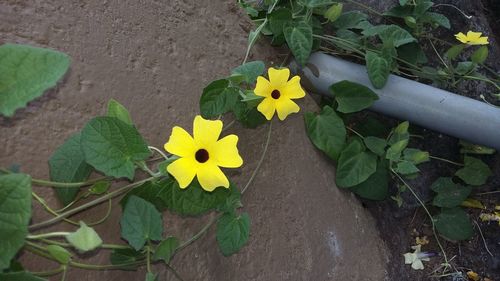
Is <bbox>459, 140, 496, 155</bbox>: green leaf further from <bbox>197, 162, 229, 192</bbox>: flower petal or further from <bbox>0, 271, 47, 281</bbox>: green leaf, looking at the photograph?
<bbox>0, 271, 47, 281</bbox>: green leaf

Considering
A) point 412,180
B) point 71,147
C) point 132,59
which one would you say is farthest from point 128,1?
point 412,180

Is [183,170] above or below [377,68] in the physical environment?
above

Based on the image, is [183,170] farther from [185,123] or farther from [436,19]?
[436,19]

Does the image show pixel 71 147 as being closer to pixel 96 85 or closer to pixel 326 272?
pixel 96 85

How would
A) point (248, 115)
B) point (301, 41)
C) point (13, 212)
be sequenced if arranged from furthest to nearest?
1. point (301, 41)
2. point (248, 115)
3. point (13, 212)

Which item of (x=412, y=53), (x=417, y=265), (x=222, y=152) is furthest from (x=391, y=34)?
(x=222, y=152)

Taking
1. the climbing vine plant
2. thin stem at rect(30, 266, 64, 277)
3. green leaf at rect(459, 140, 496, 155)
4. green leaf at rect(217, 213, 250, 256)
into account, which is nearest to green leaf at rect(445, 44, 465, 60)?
the climbing vine plant
